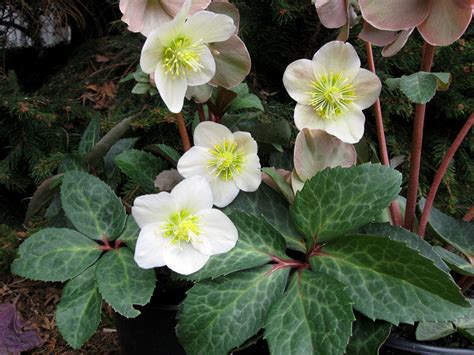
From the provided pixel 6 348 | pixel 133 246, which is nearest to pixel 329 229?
pixel 133 246

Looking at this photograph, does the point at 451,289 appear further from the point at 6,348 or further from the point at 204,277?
the point at 6,348

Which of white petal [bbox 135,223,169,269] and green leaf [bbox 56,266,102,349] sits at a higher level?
white petal [bbox 135,223,169,269]

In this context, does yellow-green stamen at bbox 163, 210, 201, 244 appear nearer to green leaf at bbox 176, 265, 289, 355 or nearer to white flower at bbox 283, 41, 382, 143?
green leaf at bbox 176, 265, 289, 355

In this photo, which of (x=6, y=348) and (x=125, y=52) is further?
(x=125, y=52)

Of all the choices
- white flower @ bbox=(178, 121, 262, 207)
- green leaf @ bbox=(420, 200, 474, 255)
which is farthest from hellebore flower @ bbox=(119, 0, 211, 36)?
green leaf @ bbox=(420, 200, 474, 255)

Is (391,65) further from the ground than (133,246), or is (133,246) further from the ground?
(133,246)

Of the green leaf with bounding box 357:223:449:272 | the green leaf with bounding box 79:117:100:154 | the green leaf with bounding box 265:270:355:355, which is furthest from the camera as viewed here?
the green leaf with bounding box 79:117:100:154
